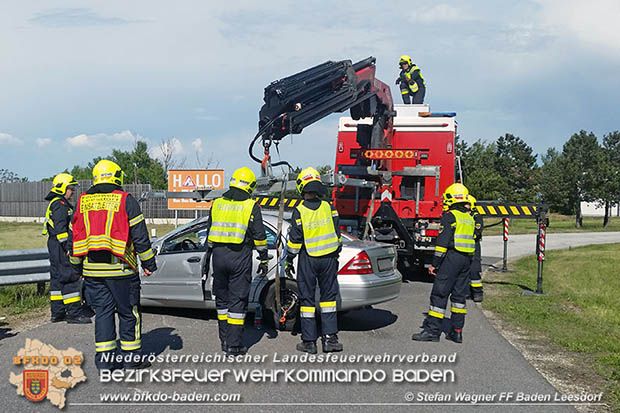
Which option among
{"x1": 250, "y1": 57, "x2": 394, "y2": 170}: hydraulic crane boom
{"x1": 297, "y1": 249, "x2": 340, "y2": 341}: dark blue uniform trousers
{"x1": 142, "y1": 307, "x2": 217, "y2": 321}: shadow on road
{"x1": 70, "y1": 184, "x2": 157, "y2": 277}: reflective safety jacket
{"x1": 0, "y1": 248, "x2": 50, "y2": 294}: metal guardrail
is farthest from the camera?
{"x1": 0, "y1": 248, "x2": 50, "y2": 294}: metal guardrail

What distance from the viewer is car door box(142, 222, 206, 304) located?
24.4 feet

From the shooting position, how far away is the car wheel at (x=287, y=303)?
23.2 feet

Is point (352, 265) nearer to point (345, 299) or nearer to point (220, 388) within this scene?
point (345, 299)

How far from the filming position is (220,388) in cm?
506

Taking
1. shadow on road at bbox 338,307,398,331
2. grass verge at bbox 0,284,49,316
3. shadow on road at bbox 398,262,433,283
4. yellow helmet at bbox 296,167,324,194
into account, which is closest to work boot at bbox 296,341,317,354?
shadow on road at bbox 338,307,398,331

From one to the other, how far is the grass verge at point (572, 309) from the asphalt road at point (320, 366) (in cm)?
64

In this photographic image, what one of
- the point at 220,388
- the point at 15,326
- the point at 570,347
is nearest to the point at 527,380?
the point at 570,347

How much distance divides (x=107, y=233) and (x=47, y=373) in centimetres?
140

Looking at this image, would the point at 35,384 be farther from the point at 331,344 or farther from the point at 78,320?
the point at 331,344

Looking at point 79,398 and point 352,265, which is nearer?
point 79,398

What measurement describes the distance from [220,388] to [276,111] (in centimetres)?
432

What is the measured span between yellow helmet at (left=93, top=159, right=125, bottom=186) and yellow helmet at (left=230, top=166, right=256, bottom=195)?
1.26m

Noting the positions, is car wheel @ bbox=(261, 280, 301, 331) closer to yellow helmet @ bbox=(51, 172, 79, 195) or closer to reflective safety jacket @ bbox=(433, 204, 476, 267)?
reflective safety jacket @ bbox=(433, 204, 476, 267)

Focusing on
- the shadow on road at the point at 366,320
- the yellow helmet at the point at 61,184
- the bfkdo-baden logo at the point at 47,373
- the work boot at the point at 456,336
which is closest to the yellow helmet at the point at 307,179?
the shadow on road at the point at 366,320
